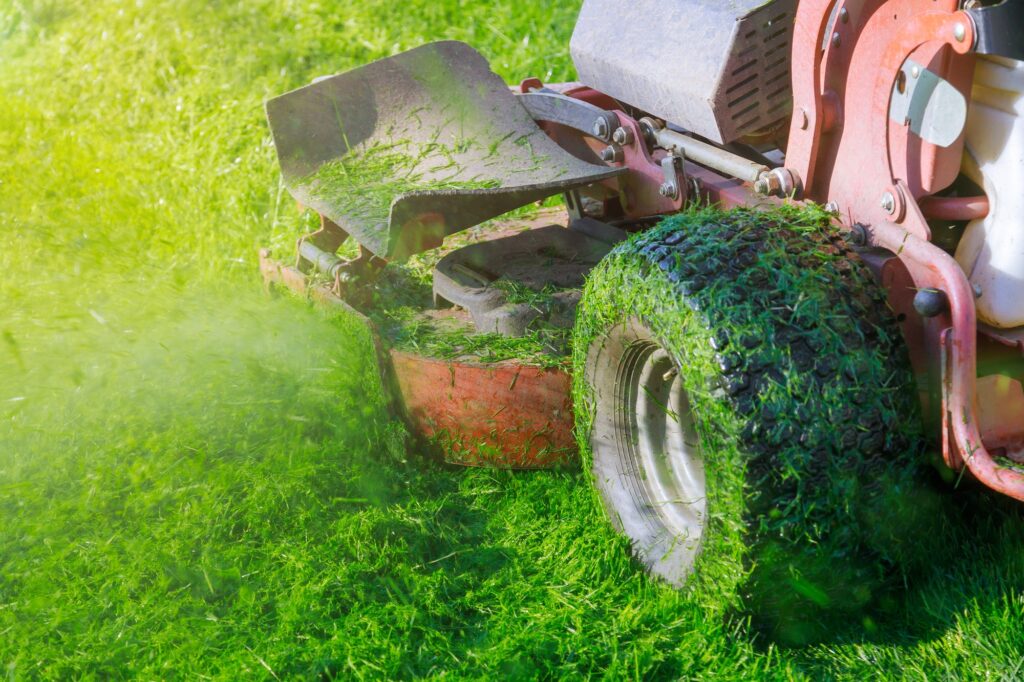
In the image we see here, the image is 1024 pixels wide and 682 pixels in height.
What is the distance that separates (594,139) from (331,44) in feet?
10.1

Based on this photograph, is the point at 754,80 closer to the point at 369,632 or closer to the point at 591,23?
the point at 591,23

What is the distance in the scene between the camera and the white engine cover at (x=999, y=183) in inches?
85.4

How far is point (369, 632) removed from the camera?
259 cm

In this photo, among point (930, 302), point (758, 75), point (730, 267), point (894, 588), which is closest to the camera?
point (930, 302)

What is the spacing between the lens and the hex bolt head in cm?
218

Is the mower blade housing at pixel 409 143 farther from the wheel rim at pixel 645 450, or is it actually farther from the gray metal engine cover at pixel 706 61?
the wheel rim at pixel 645 450

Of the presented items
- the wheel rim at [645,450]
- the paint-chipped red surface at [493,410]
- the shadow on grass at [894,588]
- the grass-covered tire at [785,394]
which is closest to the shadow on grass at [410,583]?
the paint-chipped red surface at [493,410]

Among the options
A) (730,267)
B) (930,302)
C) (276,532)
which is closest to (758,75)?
(730,267)

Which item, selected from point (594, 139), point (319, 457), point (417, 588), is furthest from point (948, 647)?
point (594, 139)

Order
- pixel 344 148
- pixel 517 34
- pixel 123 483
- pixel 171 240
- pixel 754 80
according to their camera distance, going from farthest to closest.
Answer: pixel 517 34 < pixel 171 240 < pixel 344 148 < pixel 123 483 < pixel 754 80

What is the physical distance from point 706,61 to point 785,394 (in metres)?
1.13

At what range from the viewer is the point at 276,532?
9.62ft

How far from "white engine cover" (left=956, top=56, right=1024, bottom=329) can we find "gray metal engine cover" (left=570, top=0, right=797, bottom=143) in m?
0.74

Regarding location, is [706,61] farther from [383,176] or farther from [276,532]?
[276,532]
